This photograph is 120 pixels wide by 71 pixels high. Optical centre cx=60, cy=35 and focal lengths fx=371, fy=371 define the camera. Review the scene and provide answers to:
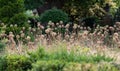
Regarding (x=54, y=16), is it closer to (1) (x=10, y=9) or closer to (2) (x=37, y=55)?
(1) (x=10, y=9)

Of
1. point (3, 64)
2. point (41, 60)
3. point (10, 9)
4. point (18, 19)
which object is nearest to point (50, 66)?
A: point (41, 60)

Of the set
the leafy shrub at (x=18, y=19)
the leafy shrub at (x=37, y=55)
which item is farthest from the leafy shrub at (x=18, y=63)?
the leafy shrub at (x=18, y=19)

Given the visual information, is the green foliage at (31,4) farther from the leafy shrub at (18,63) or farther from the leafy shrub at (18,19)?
the leafy shrub at (18,63)

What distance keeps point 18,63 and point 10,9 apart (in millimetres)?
7795

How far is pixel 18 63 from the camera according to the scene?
24.6ft

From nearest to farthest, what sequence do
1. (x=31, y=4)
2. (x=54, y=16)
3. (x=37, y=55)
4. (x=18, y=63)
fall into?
(x=18, y=63)
(x=37, y=55)
(x=54, y=16)
(x=31, y=4)

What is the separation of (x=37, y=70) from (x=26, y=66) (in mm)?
1174

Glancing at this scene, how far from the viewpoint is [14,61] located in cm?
753

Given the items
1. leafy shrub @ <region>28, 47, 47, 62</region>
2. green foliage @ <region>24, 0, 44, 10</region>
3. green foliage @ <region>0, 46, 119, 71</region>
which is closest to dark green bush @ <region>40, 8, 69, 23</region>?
green foliage @ <region>24, 0, 44, 10</region>

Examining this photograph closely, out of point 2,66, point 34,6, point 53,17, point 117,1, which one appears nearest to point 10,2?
point 53,17

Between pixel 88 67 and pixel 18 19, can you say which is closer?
pixel 88 67

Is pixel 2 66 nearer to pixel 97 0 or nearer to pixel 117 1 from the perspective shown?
pixel 97 0

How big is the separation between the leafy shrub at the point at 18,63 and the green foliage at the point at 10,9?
7480mm

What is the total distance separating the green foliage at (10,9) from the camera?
15.0 m
